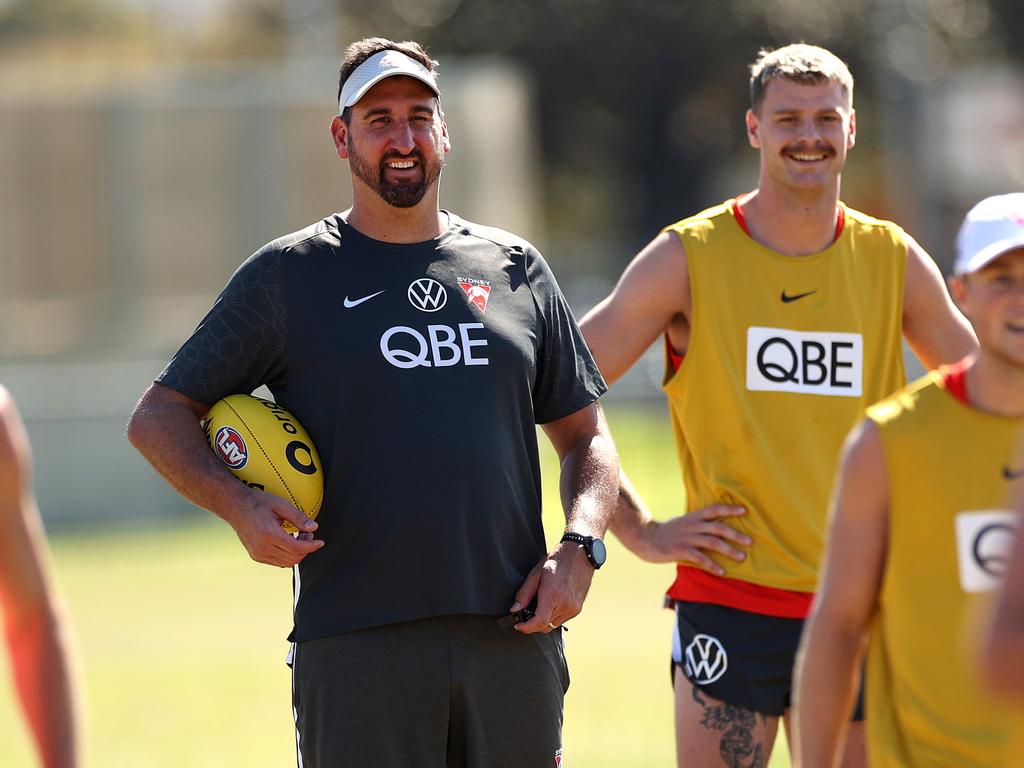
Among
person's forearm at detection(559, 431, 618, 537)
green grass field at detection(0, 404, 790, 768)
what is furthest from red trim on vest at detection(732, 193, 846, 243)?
green grass field at detection(0, 404, 790, 768)

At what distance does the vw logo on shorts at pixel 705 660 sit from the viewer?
18.3ft

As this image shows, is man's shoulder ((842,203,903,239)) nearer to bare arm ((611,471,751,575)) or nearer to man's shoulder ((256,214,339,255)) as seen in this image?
bare arm ((611,471,751,575))

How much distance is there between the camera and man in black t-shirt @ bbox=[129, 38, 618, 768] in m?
4.93

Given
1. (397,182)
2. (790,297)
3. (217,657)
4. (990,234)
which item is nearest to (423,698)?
(397,182)

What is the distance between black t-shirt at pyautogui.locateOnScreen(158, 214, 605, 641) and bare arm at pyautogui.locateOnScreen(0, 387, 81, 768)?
168 centimetres

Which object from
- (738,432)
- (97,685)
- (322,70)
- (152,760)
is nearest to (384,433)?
(738,432)

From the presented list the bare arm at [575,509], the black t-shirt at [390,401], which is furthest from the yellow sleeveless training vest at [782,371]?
the black t-shirt at [390,401]

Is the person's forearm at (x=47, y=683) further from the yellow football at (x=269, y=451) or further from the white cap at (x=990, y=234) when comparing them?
the white cap at (x=990, y=234)

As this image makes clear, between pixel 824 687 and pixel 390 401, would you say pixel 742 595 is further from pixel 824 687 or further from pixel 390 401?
pixel 824 687

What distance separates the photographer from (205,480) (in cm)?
489

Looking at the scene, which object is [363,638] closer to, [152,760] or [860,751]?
[860,751]

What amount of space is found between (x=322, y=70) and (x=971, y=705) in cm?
3180

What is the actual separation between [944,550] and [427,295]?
191 cm

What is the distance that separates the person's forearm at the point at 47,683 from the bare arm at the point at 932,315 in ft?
10.7
